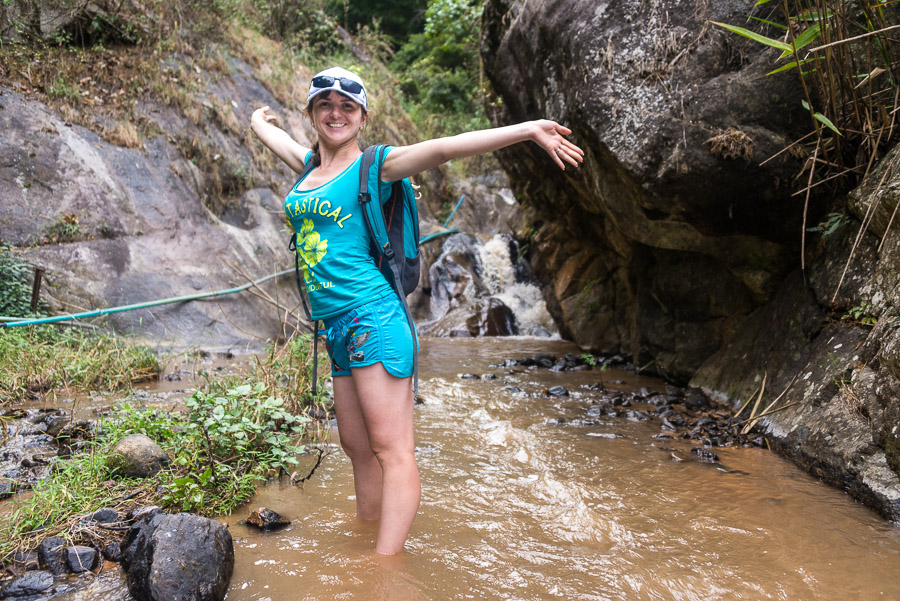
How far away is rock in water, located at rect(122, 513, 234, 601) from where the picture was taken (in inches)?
77.8

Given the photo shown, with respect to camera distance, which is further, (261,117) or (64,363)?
(64,363)

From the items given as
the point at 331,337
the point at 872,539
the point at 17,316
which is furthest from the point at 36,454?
the point at 872,539

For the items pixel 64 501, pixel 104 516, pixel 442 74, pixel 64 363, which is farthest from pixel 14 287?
pixel 442 74

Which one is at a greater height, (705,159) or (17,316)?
(705,159)

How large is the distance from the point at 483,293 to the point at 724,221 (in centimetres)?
746

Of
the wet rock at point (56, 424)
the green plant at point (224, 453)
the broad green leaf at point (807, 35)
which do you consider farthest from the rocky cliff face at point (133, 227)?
the broad green leaf at point (807, 35)

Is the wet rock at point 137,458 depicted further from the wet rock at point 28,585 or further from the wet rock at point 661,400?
the wet rock at point 661,400

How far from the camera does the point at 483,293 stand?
39.7 feet

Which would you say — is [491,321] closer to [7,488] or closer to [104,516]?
[7,488]

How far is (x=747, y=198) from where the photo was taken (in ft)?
15.0

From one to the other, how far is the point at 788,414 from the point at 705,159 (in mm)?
1904

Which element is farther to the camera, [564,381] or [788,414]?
[564,381]

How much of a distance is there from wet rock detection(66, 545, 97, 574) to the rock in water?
11cm

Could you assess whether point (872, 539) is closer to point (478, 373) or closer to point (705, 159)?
point (705, 159)
